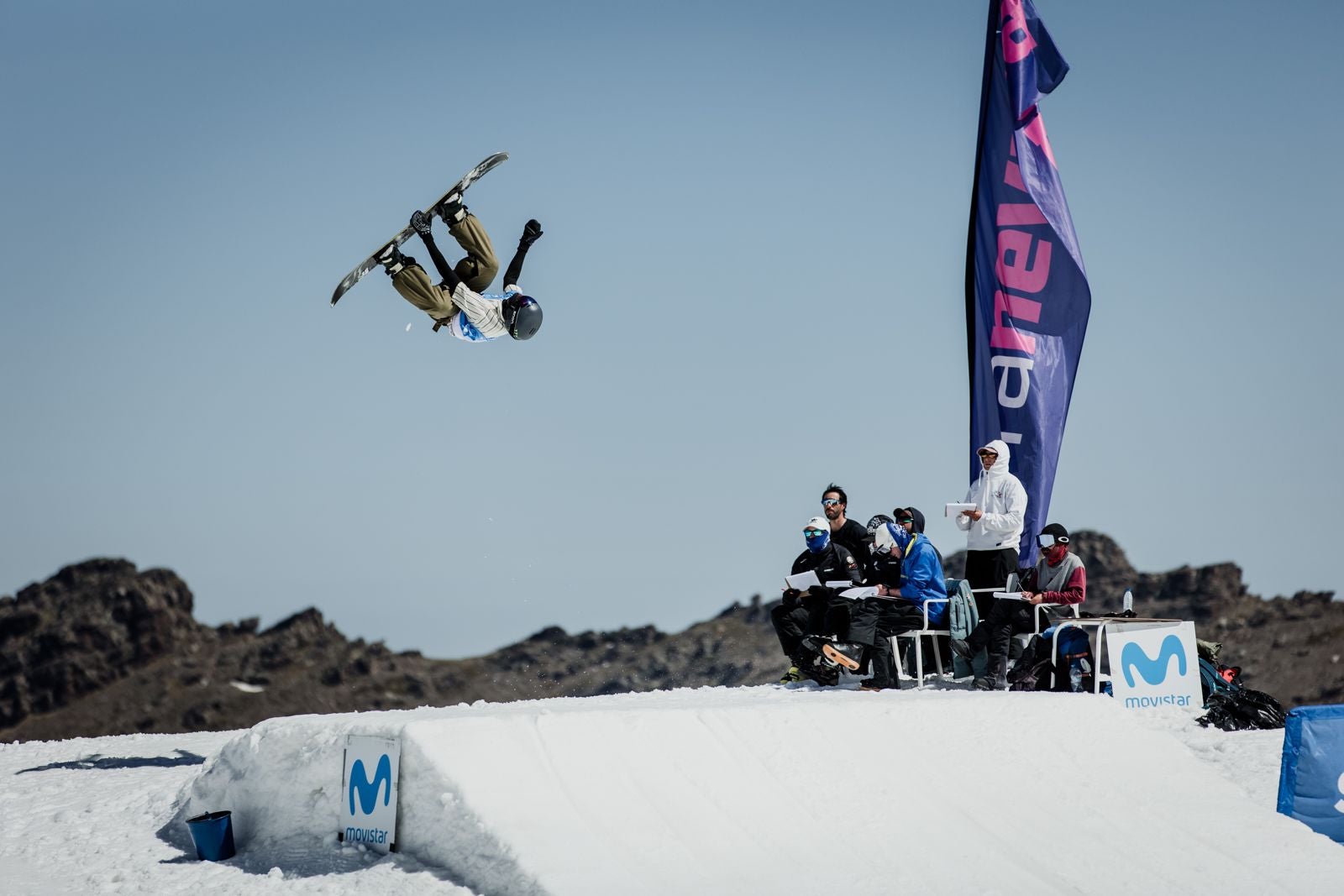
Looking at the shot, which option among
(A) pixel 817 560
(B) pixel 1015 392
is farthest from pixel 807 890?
(B) pixel 1015 392

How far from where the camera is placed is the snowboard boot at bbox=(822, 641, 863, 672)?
1132cm

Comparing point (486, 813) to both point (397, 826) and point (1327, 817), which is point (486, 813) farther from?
point (1327, 817)

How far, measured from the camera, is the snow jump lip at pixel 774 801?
22.0 ft

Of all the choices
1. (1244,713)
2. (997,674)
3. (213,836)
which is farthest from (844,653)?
(213,836)

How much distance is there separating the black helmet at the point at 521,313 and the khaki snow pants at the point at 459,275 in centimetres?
31

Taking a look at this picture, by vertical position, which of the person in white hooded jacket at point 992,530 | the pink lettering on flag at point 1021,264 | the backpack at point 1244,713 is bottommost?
the backpack at point 1244,713

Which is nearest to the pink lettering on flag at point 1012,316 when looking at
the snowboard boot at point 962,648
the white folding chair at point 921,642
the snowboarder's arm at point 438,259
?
the white folding chair at point 921,642

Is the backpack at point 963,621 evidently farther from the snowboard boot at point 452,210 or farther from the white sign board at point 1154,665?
the snowboard boot at point 452,210

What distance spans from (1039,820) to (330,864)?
444cm

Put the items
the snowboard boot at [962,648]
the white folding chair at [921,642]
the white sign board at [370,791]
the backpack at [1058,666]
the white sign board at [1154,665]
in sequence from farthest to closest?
the snowboard boot at [962,648]
the white folding chair at [921,642]
the backpack at [1058,666]
the white sign board at [1154,665]
the white sign board at [370,791]

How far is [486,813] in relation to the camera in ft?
22.1

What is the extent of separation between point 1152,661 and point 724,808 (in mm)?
5092

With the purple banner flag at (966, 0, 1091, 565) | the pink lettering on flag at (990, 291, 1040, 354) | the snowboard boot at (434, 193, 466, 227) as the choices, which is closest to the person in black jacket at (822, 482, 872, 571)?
the purple banner flag at (966, 0, 1091, 565)

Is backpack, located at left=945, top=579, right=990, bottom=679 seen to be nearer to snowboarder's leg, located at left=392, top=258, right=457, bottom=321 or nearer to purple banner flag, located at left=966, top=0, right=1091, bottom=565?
purple banner flag, located at left=966, top=0, right=1091, bottom=565
